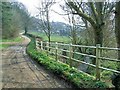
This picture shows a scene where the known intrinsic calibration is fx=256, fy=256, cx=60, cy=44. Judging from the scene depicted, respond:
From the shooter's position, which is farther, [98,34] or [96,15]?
[98,34]

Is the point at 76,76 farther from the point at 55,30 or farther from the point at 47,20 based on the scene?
the point at 55,30

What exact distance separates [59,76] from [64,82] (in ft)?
2.86

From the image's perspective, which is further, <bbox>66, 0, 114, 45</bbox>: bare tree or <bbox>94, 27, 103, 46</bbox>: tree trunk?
<bbox>94, 27, 103, 46</bbox>: tree trunk

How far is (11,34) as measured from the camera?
5128 centimetres

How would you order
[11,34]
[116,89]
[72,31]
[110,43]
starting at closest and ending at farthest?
[116,89] → [110,43] → [72,31] → [11,34]

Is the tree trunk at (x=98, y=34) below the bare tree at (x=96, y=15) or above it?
below

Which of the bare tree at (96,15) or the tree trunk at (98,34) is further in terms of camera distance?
the tree trunk at (98,34)

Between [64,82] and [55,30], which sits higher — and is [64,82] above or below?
below

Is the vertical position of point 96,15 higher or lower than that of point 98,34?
higher

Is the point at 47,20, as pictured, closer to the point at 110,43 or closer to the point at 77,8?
the point at 110,43

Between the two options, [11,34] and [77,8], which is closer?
[77,8]

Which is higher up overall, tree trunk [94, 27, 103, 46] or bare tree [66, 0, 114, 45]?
bare tree [66, 0, 114, 45]

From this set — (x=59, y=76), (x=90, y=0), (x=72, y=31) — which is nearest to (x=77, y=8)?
(x=90, y=0)

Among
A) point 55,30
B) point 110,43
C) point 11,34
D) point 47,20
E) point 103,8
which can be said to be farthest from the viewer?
point 11,34
